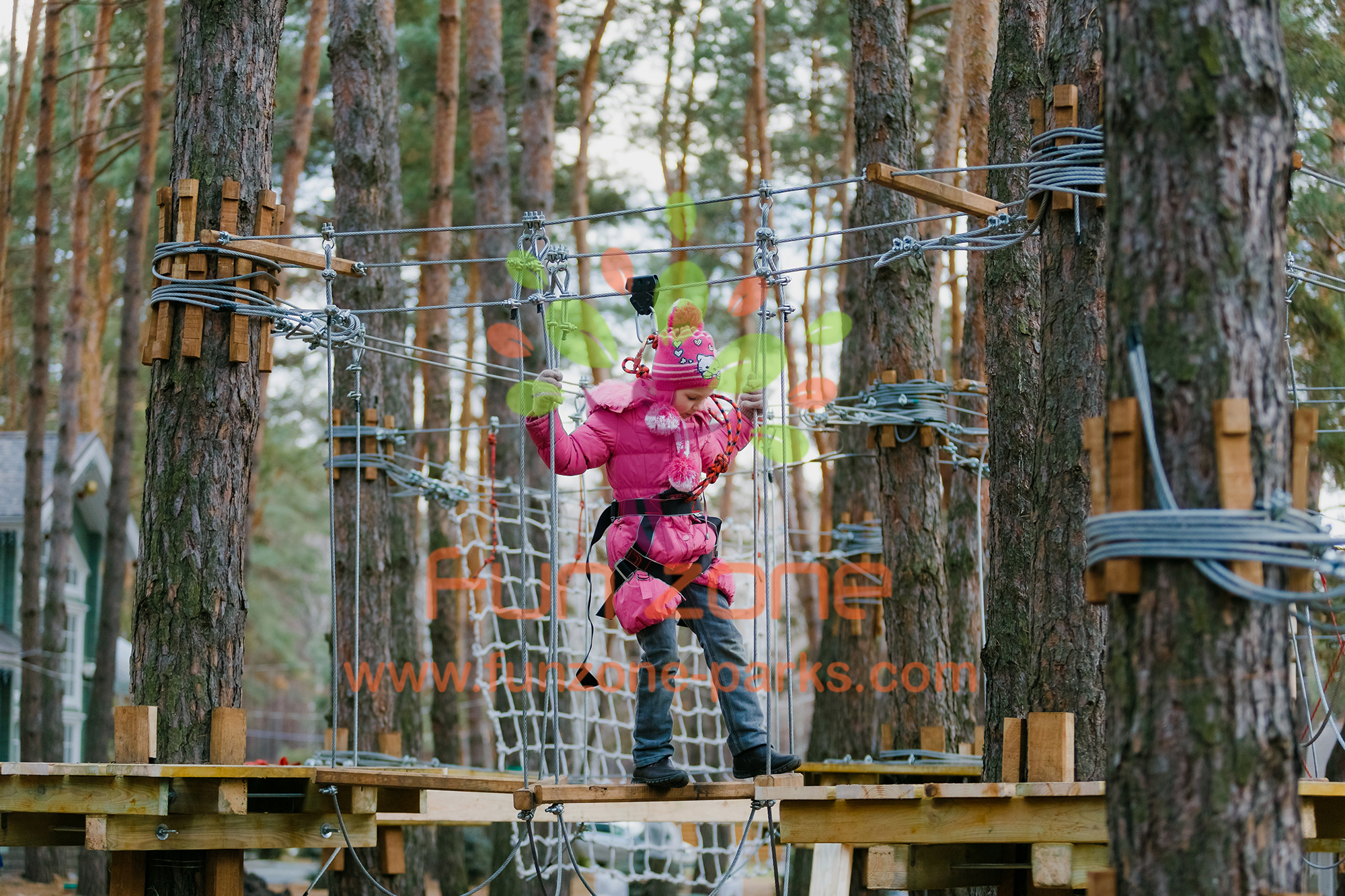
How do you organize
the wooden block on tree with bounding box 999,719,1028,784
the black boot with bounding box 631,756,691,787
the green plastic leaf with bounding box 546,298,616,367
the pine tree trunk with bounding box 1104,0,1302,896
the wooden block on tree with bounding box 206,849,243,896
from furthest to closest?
the green plastic leaf with bounding box 546,298,616,367
the wooden block on tree with bounding box 206,849,243,896
the black boot with bounding box 631,756,691,787
the wooden block on tree with bounding box 999,719,1028,784
the pine tree trunk with bounding box 1104,0,1302,896

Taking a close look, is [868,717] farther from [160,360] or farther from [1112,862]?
[1112,862]

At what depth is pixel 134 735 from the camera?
151 inches

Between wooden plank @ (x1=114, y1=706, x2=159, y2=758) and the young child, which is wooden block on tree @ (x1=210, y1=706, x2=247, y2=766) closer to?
wooden plank @ (x1=114, y1=706, x2=159, y2=758)

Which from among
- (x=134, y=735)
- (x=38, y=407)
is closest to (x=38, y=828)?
(x=134, y=735)

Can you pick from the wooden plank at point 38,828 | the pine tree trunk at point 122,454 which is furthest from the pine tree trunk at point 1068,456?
the pine tree trunk at point 122,454

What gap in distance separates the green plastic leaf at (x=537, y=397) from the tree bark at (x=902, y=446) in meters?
2.66

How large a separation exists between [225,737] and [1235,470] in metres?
2.88

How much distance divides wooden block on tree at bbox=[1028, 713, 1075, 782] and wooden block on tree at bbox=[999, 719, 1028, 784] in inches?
1.8

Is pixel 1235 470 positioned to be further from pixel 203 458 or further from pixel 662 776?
pixel 203 458

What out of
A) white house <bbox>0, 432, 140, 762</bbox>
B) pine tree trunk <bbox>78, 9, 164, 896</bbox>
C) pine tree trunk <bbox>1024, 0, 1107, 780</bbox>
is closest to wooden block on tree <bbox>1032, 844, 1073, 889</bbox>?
pine tree trunk <bbox>1024, 0, 1107, 780</bbox>

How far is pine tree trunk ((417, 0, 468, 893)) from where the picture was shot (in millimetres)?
10570

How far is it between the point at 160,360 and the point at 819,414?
3052 mm

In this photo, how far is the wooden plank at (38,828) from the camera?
406 centimetres

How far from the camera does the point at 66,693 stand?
48.3 ft
